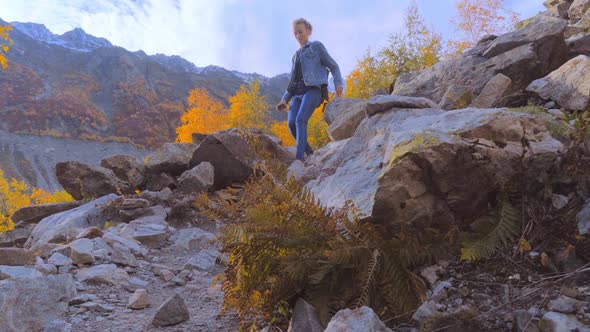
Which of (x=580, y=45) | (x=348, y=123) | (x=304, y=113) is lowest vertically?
(x=348, y=123)

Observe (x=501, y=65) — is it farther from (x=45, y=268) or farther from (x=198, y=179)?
(x=45, y=268)

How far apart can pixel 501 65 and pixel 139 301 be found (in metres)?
6.36

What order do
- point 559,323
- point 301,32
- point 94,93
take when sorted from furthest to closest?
point 94,93
point 301,32
point 559,323

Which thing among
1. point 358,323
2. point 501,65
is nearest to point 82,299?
point 358,323

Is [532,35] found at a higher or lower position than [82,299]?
higher

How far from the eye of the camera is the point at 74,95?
194ft

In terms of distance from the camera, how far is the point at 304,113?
19.5 ft

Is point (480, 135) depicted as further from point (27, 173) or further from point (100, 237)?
point (27, 173)

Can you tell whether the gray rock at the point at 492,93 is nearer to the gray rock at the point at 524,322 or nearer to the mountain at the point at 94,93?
the gray rock at the point at 524,322

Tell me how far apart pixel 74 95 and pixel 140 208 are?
62.8 metres

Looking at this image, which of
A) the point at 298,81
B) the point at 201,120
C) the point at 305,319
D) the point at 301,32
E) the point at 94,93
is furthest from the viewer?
the point at 94,93

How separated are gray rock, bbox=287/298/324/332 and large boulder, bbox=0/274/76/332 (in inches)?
64.1

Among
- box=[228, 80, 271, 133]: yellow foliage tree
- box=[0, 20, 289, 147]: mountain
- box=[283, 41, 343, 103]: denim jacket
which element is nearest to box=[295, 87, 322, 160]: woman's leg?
box=[283, 41, 343, 103]: denim jacket

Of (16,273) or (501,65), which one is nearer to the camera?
(16,273)
